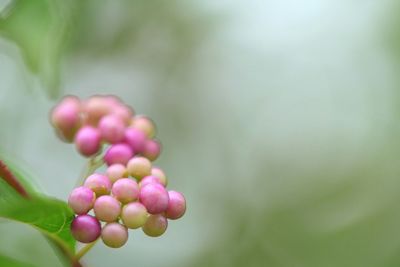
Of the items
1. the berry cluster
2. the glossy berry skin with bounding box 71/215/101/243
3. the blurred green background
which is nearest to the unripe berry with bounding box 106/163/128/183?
the berry cluster

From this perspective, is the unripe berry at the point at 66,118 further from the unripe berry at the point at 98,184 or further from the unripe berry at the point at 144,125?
the unripe berry at the point at 98,184

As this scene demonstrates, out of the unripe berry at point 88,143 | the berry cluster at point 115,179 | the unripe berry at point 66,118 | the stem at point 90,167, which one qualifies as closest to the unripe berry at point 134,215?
the berry cluster at point 115,179

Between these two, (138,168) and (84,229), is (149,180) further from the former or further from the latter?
(84,229)

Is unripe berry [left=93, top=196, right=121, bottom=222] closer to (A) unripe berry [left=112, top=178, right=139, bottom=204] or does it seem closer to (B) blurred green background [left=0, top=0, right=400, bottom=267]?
(A) unripe berry [left=112, top=178, right=139, bottom=204]

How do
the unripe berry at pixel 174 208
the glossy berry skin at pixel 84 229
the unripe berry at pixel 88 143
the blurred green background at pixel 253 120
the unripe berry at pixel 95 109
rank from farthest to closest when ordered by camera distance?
1. the blurred green background at pixel 253 120
2. the unripe berry at pixel 95 109
3. the unripe berry at pixel 88 143
4. the unripe berry at pixel 174 208
5. the glossy berry skin at pixel 84 229

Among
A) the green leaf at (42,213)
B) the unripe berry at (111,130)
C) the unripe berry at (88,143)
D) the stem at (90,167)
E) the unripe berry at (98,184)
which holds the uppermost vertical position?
the unripe berry at (111,130)

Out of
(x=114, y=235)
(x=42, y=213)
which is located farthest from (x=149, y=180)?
(x=42, y=213)

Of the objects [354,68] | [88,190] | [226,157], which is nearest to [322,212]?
[226,157]

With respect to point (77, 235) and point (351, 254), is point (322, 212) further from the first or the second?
point (77, 235)
